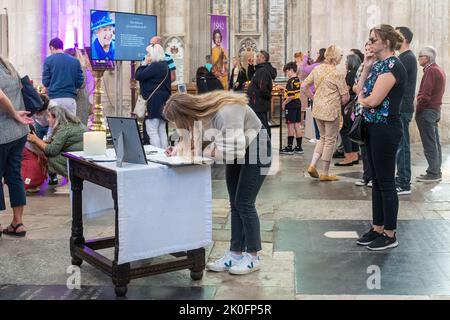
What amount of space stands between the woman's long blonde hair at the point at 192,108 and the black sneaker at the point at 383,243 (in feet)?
5.94

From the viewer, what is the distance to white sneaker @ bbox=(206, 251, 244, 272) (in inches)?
206

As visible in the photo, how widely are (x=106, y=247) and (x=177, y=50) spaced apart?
12572 mm

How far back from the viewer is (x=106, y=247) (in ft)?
18.3

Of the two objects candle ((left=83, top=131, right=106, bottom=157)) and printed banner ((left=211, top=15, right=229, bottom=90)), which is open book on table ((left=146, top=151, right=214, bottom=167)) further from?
printed banner ((left=211, top=15, right=229, bottom=90))

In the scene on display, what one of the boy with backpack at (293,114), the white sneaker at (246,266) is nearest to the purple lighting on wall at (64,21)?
the boy with backpack at (293,114)

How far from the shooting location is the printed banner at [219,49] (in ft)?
51.2

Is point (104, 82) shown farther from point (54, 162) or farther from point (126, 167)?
point (126, 167)

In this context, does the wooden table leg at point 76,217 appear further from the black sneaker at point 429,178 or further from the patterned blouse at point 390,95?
the black sneaker at point 429,178

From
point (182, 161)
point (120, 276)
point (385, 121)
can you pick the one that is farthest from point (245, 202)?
point (385, 121)

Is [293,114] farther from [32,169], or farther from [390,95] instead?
[390,95]

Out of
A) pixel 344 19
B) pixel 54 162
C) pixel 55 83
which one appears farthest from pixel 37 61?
pixel 344 19

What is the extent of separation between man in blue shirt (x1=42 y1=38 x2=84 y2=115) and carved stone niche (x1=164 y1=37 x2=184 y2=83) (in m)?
8.01

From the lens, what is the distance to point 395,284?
4.89 m

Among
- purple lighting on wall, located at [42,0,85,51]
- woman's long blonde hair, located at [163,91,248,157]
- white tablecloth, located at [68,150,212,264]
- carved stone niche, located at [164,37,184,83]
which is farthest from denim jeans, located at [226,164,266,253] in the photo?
carved stone niche, located at [164,37,184,83]
